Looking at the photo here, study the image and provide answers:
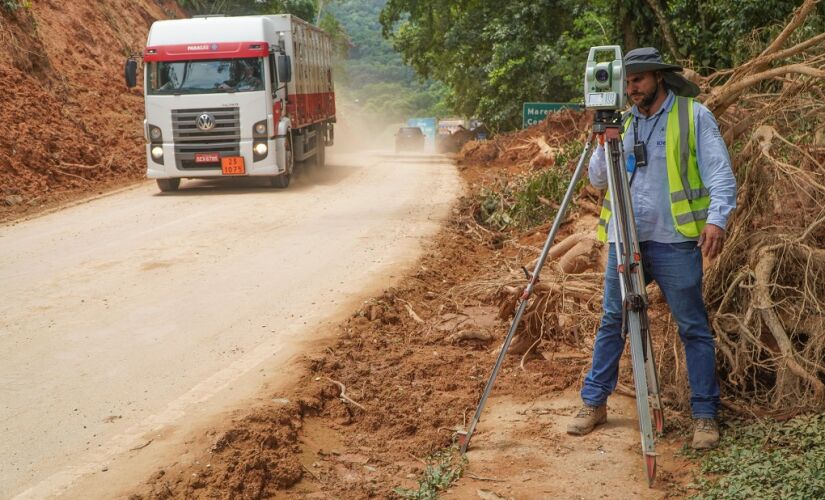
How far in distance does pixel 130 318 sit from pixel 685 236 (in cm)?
497

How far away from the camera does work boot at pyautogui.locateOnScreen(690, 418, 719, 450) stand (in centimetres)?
464

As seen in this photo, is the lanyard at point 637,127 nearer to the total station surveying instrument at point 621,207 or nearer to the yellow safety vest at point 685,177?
the yellow safety vest at point 685,177

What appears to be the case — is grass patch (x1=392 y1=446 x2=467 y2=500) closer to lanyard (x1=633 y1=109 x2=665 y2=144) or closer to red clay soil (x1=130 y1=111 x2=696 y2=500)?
red clay soil (x1=130 y1=111 x2=696 y2=500)

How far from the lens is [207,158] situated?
17984 mm

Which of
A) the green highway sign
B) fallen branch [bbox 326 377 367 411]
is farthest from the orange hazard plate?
fallen branch [bbox 326 377 367 411]

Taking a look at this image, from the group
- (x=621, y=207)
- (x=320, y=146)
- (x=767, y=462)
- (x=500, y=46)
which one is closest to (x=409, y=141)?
(x=500, y=46)

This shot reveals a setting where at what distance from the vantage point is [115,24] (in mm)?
29125

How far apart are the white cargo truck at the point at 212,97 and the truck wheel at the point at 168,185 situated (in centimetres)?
2

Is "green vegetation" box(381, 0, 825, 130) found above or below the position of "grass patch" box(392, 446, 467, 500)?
above

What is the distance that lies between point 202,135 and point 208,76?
1.16m

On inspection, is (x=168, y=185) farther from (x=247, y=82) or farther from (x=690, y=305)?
(x=690, y=305)

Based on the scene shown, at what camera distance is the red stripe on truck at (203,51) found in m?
17.6

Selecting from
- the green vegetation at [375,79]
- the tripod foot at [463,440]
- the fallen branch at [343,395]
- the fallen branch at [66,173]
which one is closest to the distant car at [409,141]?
the fallen branch at [66,173]

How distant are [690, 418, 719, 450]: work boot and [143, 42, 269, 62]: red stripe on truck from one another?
14422 mm
